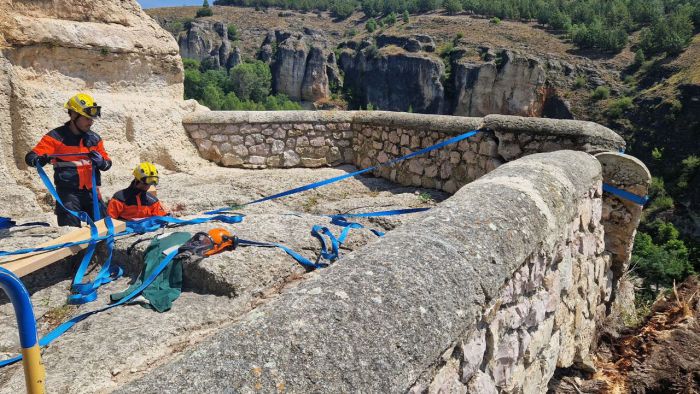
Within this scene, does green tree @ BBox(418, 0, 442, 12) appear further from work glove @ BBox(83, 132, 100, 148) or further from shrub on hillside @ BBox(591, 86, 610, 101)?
work glove @ BBox(83, 132, 100, 148)

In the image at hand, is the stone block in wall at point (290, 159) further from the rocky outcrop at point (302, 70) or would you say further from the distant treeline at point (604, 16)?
the rocky outcrop at point (302, 70)

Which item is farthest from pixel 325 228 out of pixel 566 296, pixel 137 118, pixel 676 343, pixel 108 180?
pixel 137 118

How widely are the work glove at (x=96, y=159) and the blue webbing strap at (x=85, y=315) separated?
202cm

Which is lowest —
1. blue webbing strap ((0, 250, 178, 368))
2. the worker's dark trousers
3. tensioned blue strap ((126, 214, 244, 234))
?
the worker's dark trousers

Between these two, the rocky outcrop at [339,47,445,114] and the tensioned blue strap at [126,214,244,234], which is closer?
the tensioned blue strap at [126,214,244,234]

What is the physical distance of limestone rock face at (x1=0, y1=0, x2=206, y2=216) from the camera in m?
5.28

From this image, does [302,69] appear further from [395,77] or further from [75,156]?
[75,156]

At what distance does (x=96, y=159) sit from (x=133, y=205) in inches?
21.2

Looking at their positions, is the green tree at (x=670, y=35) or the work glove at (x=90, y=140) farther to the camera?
the green tree at (x=670, y=35)

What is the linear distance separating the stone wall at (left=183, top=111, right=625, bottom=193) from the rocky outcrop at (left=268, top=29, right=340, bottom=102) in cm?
6520

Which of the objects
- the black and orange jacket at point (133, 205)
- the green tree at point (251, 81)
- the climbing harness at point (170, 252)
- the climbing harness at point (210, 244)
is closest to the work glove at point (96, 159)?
the black and orange jacket at point (133, 205)

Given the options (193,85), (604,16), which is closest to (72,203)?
(193,85)

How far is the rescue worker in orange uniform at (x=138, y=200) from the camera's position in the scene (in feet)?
13.2

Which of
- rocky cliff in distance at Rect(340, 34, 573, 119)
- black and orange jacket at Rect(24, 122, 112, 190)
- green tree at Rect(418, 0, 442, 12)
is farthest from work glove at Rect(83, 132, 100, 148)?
green tree at Rect(418, 0, 442, 12)
